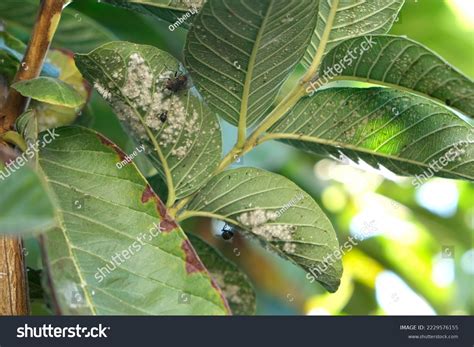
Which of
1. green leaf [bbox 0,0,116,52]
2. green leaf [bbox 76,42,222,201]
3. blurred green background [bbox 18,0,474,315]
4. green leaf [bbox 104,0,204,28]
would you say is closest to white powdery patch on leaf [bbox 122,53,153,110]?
green leaf [bbox 76,42,222,201]

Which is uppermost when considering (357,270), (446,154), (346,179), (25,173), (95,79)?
(346,179)

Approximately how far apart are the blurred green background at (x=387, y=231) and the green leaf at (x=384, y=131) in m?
0.76

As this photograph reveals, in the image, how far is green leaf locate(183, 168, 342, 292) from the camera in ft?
2.77

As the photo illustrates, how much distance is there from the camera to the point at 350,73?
Result: 0.80m

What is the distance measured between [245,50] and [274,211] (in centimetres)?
21

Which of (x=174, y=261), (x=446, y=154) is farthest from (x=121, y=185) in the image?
(x=446, y=154)

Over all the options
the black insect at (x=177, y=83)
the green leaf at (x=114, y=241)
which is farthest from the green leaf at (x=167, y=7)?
the green leaf at (x=114, y=241)

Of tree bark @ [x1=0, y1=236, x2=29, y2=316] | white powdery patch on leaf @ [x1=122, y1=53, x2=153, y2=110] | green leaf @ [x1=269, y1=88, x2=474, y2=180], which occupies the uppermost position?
white powdery patch on leaf @ [x1=122, y1=53, x2=153, y2=110]

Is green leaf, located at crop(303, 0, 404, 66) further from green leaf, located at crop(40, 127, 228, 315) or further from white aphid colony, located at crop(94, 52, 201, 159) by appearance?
green leaf, located at crop(40, 127, 228, 315)

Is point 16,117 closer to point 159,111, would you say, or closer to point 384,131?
point 159,111

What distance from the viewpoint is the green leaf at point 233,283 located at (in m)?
1.08

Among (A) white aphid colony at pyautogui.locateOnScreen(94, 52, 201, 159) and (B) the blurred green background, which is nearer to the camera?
(A) white aphid colony at pyautogui.locateOnScreen(94, 52, 201, 159)

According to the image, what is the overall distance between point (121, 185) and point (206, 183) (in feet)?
0.39
